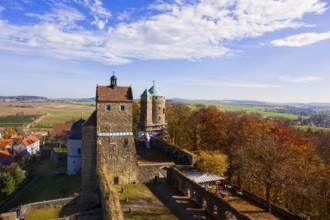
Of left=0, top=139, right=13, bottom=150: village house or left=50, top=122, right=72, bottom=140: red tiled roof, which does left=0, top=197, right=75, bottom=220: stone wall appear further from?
left=0, top=139, right=13, bottom=150: village house

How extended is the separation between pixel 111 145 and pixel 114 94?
19.2 ft

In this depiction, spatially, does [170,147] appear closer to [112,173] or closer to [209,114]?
[112,173]

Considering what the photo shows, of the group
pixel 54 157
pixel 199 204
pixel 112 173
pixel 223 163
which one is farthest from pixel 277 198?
pixel 54 157

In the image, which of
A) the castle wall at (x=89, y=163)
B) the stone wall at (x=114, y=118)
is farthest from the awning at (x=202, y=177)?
the castle wall at (x=89, y=163)

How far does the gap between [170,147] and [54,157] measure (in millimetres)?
28083

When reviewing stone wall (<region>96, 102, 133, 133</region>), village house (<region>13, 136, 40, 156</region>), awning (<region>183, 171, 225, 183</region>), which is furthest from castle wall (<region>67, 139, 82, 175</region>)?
village house (<region>13, 136, 40, 156</region>)

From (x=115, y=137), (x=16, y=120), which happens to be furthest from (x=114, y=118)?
(x=16, y=120)

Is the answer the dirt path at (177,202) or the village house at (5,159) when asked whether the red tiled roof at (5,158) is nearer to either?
the village house at (5,159)

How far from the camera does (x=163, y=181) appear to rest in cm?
3147

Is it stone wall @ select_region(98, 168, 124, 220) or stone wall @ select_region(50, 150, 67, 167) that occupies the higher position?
stone wall @ select_region(98, 168, 124, 220)

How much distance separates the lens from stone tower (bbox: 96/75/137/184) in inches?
1200

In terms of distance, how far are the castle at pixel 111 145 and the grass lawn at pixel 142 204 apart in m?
1.74

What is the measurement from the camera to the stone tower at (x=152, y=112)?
4812 centimetres

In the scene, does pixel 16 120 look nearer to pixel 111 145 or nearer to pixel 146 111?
pixel 146 111
